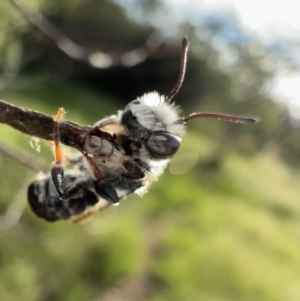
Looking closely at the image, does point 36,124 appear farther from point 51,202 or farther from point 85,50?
point 85,50

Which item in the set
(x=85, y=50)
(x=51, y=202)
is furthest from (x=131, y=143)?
(x=85, y=50)

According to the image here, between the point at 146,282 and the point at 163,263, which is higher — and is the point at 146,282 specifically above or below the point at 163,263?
below

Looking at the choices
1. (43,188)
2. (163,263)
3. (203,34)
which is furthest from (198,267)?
(43,188)

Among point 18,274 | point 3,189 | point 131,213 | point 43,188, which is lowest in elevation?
point 43,188

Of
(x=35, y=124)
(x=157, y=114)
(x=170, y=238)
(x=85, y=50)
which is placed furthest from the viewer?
(x=170, y=238)

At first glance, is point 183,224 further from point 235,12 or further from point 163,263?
point 235,12

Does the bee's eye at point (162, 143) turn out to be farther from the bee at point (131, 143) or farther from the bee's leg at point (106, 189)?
the bee's leg at point (106, 189)

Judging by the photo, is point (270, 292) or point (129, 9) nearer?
point (270, 292)

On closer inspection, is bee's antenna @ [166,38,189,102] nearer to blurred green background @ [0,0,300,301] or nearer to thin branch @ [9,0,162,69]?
blurred green background @ [0,0,300,301]
